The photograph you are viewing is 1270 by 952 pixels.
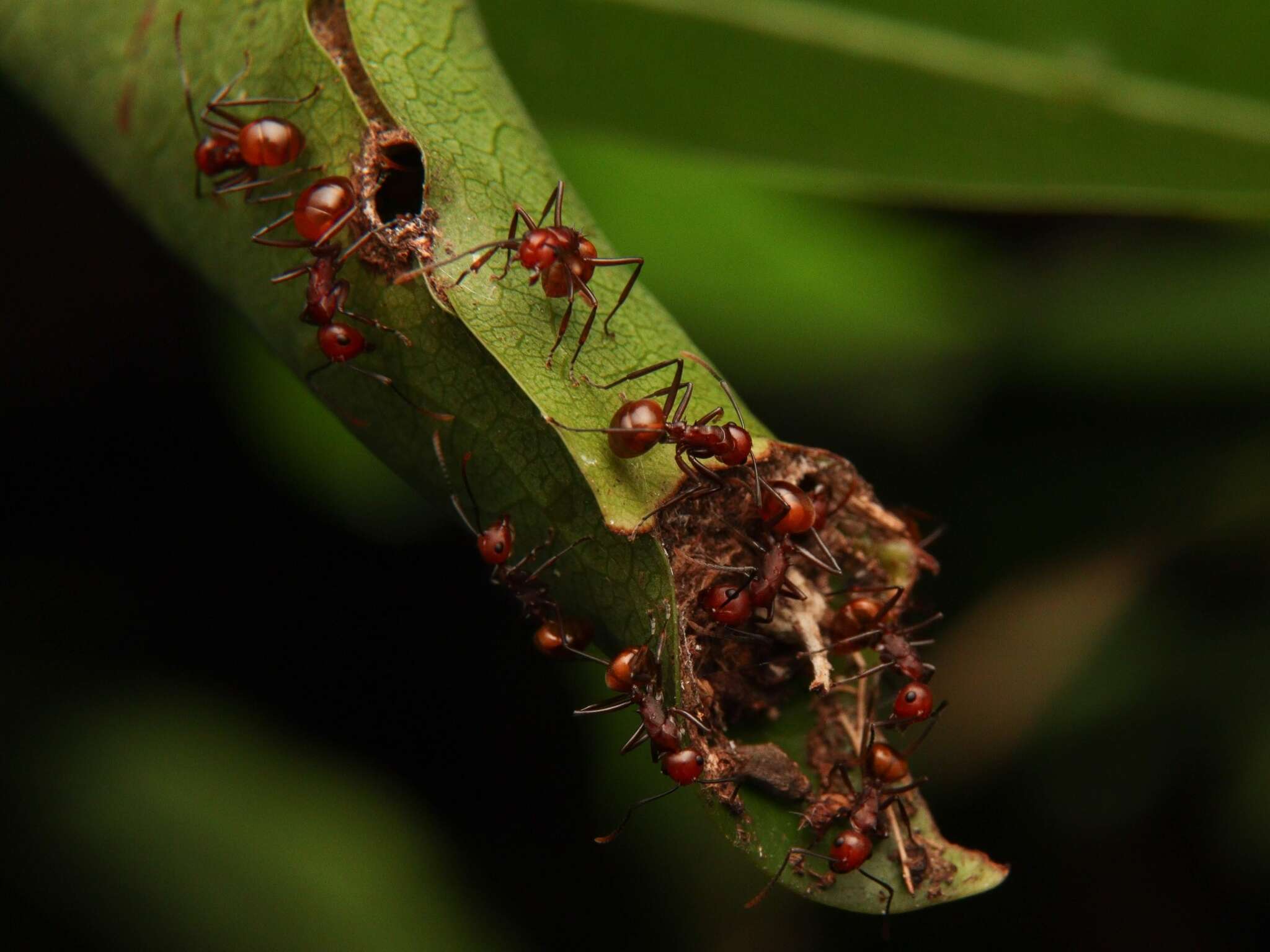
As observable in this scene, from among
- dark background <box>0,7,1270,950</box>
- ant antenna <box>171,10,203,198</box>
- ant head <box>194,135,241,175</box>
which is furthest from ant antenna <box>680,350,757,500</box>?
dark background <box>0,7,1270,950</box>

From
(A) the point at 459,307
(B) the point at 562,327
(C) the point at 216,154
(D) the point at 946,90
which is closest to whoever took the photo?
(A) the point at 459,307

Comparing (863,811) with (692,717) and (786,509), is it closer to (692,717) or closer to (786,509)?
(692,717)

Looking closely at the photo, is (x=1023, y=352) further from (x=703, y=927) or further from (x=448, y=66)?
(x=448, y=66)

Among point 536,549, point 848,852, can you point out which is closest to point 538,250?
point 536,549

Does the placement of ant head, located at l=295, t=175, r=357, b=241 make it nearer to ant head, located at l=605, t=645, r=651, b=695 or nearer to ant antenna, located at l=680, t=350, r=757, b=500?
ant antenna, located at l=680, t=350, r=757, b=500

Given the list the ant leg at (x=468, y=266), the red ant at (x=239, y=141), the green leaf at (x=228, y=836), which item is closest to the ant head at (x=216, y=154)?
the red ant at (x=239, y=141)

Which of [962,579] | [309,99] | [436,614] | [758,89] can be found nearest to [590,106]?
[758,89]
